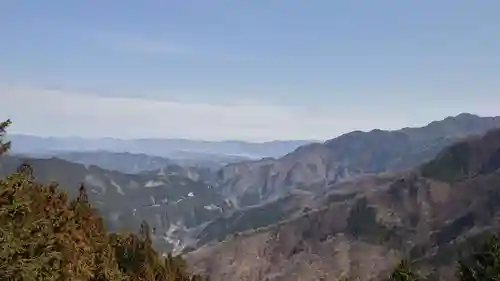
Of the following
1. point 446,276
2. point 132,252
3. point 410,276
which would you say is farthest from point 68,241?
point 446,276

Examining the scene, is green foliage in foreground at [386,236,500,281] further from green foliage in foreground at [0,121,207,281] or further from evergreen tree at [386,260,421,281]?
green foliage in foreground at [0,121,207,281]

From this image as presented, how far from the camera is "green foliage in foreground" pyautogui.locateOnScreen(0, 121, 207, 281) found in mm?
17453

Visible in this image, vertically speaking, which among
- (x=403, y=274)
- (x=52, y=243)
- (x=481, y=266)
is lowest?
(x=403, y=274)

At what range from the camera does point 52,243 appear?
74.4 feet

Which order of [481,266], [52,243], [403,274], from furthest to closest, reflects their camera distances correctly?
1. [403,274]
2. [481,266]
3. [52,243]

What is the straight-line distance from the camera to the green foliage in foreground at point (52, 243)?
1745 cm

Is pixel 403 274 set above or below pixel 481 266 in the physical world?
below

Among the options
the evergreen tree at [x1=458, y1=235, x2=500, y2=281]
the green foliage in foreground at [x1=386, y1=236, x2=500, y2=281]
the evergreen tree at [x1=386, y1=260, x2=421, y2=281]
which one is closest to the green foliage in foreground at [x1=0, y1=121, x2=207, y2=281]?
the evergreen tree at [x1=386, y1=260, x2=421, y2=281]

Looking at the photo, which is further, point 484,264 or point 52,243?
point 484,264

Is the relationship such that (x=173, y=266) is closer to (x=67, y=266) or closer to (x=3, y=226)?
(x=67, y=266)

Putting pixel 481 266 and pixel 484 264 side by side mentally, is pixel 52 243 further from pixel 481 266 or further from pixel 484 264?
pixel 484 264

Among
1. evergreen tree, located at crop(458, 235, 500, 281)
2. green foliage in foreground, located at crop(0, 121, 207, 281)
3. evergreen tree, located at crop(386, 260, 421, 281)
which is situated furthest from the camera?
evergreen tree, located at crop(386, 260, 421, 281)

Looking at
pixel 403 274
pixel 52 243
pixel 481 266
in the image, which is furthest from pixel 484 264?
pixel 52 243

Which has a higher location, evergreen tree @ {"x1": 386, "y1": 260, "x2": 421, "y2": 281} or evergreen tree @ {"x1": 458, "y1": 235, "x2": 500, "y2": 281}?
evergreen tree @ {"x1": 458, "y1": 235, "x2": 500, "y2": 281}
